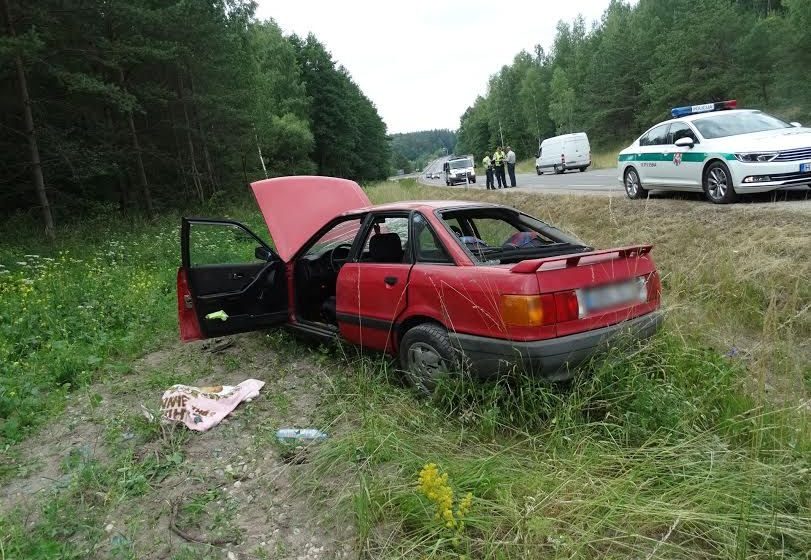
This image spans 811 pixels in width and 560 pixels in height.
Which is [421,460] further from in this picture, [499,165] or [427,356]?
[499,165]

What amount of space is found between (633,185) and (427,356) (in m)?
9.04

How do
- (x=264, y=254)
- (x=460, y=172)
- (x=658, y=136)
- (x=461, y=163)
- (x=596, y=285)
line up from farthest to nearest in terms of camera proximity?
(x=461, y=163)
(x=460, y=172)
(x=658, y=136)
(x=264, y=254)
(x=596, y=285)

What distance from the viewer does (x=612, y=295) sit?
11.2 ft

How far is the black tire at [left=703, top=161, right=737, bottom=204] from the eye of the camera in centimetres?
825

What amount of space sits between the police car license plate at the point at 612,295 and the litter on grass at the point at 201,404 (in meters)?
2.54

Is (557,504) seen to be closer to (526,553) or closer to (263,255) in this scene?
(526,553)

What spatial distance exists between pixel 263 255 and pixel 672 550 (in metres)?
3.95

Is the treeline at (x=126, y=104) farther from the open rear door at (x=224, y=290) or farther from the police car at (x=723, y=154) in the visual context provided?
the police car at (x=723, y=154)

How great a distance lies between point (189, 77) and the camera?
20.8 m

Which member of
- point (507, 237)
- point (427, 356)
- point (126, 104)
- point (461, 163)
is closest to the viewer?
point (427, 356)

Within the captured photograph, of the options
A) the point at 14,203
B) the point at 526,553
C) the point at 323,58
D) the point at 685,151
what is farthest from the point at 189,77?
the point at 323,58

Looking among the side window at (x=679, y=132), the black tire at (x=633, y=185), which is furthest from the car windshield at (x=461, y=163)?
the side window at (x=679, y=132)

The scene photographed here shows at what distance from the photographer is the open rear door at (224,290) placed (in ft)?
15.4

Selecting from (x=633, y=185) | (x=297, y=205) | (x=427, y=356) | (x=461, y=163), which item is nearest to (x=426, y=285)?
(x=427, y=356)
